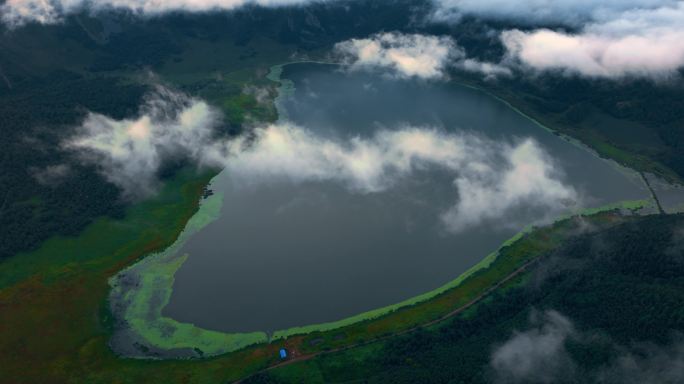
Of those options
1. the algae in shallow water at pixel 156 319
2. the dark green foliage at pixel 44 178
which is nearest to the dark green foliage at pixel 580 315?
the algae in shallow water at pixel 156 319

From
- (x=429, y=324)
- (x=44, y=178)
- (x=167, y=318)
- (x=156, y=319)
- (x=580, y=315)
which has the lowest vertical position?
(x=580, y=315)

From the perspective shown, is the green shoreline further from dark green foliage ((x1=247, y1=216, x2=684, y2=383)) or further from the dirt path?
dark green foliage ((x1=247, y1=216, x2=684, y2=383))

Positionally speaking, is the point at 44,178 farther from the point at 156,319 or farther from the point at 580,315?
the point at 580,315

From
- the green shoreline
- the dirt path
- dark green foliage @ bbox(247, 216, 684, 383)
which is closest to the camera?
dark green foliage @ bbox(247, 216, 684, 383)

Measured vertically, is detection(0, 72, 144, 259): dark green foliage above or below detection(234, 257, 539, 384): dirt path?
above

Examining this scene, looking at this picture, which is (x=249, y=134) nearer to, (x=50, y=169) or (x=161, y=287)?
(x=50, y=169)

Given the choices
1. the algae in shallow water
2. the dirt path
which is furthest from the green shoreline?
the dirt path

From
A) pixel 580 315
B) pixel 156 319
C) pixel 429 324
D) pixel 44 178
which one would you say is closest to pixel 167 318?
pixel 156 319

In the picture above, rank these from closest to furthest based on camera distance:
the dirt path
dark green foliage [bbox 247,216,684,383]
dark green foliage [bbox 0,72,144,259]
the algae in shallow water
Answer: dark green foliage [bbox 247,216,684,383], the dirt path, the algae in shallow water, dark green foliage [bbox 0,72,144,259]

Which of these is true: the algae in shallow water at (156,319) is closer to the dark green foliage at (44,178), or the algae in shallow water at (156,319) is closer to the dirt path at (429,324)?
the dirt path at (429,324)
